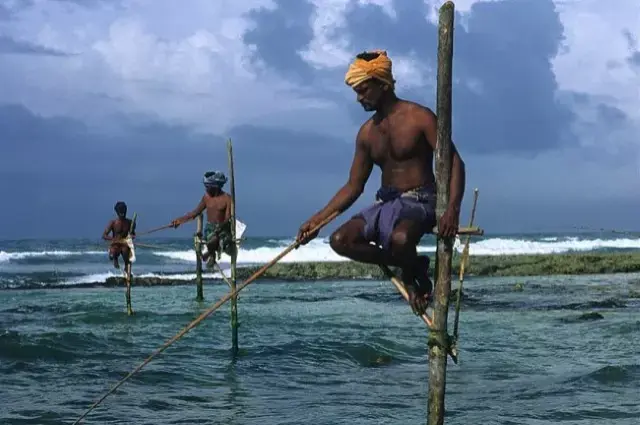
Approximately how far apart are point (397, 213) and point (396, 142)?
46 centimetres

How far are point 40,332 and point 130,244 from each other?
8.58 ft

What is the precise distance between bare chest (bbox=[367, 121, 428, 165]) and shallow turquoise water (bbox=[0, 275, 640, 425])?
4.55 m

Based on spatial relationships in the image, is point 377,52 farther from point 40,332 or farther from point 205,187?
point 40,332

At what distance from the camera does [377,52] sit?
19.7 ft

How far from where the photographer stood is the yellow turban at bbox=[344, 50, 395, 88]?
589 centimetres

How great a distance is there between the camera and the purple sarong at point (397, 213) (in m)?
5.91

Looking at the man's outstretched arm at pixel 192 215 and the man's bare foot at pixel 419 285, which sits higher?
the man's outstretched arm at pixel 192 215

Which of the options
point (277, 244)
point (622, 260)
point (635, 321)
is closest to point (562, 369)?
point (635, 321)

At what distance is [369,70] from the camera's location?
5879 millimetres

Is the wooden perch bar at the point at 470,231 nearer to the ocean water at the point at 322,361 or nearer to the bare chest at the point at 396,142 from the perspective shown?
the bare chest at the point at 396,142

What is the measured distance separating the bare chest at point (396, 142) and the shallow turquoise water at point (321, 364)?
4554mm

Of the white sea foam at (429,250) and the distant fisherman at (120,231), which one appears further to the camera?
the white sea foam at (429,250)

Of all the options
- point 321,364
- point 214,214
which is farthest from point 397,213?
point 214,214

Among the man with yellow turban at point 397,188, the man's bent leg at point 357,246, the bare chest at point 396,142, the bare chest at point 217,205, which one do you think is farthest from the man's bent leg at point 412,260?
the bare chest at point 217,205
